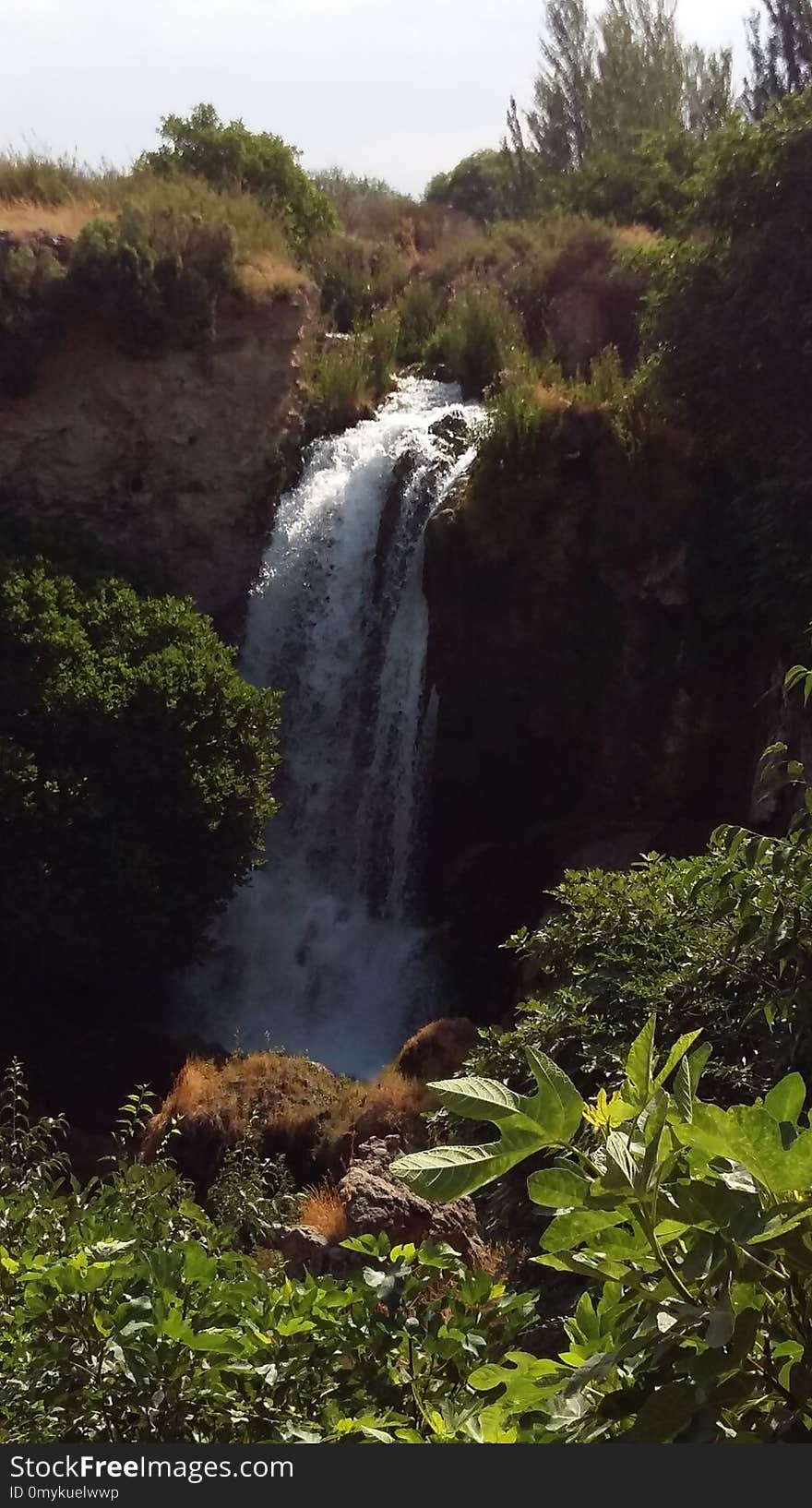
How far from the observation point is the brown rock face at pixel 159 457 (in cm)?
1277

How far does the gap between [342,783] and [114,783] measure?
2.73 meters

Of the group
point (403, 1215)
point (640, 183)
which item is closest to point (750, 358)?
point (403, 1215)

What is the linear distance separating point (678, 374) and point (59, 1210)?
9.54m

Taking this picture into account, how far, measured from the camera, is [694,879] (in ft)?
12.6

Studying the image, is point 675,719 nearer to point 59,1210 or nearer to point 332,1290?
point 59,1210

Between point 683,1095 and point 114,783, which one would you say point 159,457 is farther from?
point 683,1095

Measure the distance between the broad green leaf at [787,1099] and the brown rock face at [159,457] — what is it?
1152cm

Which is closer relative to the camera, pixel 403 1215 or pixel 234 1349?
pixel 234 1349

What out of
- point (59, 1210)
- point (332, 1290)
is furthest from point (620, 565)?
point (332, 1290)

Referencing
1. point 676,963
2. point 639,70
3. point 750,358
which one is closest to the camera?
point 676,963

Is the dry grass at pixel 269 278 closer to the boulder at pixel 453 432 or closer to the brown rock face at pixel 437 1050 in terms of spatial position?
the boulder at pixel 453 432

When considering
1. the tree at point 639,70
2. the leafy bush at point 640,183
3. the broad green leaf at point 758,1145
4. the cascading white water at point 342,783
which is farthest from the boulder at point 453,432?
the tree at point 639,70

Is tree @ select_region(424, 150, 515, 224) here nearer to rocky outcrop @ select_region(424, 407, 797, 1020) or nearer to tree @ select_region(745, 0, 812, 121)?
tree @ select_region(745, 0, 812, 121)

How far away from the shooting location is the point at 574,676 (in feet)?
37.2
